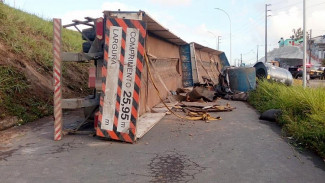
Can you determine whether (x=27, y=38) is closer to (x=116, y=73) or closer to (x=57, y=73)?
(x=57, y=73)

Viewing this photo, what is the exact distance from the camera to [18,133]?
630 centimetres

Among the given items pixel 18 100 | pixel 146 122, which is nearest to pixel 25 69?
pixel 18 100

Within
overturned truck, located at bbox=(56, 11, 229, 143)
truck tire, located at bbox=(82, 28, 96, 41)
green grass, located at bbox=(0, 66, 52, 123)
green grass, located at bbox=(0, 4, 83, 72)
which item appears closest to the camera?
overturned truck, located at bbox=(56, 11, 229, 143)

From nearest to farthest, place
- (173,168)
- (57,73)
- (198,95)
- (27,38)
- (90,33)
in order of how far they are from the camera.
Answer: (173,168), (57,73), (90,33), (27,38), (198,95)

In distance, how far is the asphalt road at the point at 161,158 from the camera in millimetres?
4082

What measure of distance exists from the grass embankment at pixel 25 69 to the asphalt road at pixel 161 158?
84 cm

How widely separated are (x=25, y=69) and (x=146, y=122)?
394 centimetres

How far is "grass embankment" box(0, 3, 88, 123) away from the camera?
7418 mm

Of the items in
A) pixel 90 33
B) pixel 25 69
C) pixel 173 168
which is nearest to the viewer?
pixel 173 168

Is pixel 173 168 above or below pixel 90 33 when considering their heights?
below

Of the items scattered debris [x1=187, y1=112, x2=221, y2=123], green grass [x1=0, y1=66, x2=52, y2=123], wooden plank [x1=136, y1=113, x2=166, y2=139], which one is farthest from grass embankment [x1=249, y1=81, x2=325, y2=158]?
green grass [x1=0, y1=66, x2=52, y2=123]

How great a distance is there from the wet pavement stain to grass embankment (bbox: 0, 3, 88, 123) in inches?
154

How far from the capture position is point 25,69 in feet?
28.9

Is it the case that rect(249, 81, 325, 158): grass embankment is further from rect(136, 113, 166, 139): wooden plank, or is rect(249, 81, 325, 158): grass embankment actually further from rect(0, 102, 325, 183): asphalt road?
rect(136, 113, 166, 139): wooden plank
